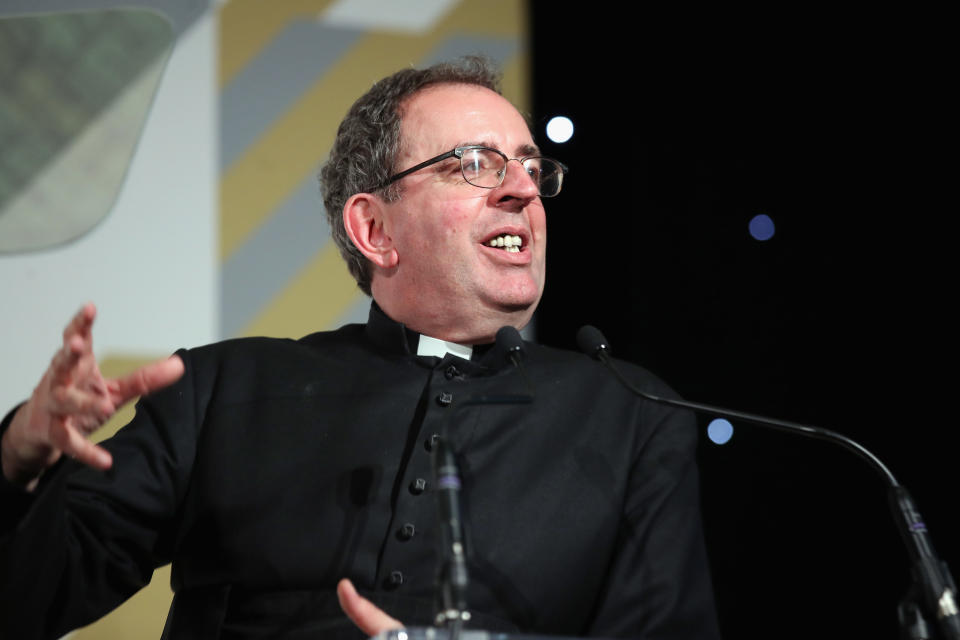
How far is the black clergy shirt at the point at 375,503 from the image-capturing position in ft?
6.09

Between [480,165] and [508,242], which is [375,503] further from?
[480,165]

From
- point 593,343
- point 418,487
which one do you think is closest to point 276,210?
point 418,487

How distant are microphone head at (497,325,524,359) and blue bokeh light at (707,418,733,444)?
1338mm

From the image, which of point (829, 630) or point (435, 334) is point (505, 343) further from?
point (829, 630)

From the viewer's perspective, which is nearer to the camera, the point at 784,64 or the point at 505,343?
the point at 505,343

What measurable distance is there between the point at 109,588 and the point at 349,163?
1.01m

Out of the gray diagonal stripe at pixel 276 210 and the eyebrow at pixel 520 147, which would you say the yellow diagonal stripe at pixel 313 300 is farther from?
the eyebrow at pixel 520 147

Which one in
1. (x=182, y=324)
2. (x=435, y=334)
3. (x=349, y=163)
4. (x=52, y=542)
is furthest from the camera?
(x=182, y=324)

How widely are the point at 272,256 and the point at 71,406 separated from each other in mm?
1248

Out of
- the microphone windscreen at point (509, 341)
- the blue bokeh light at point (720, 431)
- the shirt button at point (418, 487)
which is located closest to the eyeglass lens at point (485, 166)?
the microphone windscreen at point (509, 341)

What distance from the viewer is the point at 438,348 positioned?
2.18m

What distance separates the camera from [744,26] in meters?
3.05

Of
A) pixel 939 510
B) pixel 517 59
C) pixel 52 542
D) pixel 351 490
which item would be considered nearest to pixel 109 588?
pixel 52 542

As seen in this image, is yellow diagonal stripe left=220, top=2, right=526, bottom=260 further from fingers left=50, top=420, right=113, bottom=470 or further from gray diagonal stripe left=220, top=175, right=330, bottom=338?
fingers left=50, top=420, right=113, bottom=470
